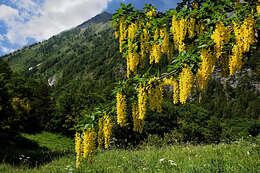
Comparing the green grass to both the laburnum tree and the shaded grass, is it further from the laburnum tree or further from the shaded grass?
the laburnum tree

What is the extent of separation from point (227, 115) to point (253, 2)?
121119mm

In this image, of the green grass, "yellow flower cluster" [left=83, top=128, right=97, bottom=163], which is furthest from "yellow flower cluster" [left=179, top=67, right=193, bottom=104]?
the green grass

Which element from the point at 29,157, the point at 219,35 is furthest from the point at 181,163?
the point at 29,157

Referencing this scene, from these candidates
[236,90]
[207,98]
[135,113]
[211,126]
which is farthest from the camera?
[236,90]

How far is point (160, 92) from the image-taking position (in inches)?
128

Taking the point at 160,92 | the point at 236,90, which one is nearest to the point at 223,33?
the point at 160,92

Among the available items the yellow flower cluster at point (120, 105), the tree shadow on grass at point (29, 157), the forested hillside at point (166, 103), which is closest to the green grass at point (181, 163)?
the tree shadow on grass at point (29, 157)

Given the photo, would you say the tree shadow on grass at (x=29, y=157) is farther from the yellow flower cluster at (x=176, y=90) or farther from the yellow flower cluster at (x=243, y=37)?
the yellow flower cluster at (x=243, y=37)

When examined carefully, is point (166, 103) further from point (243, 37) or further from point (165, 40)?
point (243, 37)

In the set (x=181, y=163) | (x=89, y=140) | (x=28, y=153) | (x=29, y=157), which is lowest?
(x=28, y=153)

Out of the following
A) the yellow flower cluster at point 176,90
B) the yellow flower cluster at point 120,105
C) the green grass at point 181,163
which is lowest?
the green grass at point 181,163

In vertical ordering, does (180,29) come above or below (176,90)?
above

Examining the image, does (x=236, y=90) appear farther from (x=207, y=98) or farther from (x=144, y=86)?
(x=144, y=86)

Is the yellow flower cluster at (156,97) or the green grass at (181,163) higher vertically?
the yellow flower cluster at (156,97)
